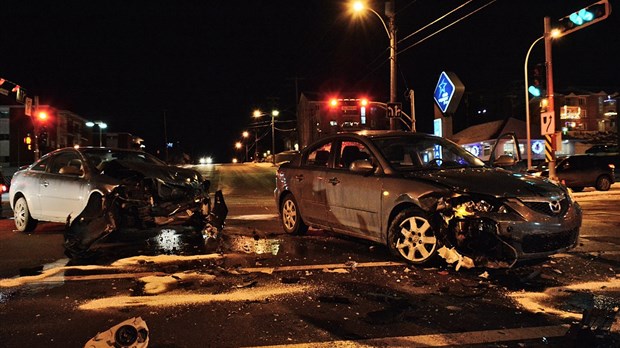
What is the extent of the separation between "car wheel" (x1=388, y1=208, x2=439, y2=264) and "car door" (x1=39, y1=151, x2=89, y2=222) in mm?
4823

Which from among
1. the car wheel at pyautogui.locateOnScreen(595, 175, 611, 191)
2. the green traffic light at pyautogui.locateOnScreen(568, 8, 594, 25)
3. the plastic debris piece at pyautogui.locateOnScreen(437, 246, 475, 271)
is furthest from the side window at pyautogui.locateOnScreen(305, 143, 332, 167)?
the car wheel at pyautogui.locateOnScreen(595, 175, 611, 191)

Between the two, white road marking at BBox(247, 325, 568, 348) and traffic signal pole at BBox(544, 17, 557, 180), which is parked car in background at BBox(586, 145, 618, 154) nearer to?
traffic signal pole at BBox(544, 17, 557, 180)

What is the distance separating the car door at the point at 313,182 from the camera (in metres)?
7.70

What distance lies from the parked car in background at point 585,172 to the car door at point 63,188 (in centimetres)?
1756

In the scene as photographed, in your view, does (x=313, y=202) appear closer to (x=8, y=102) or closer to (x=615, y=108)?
(x=8, y=102)

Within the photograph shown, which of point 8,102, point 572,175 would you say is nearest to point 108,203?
point 572,175

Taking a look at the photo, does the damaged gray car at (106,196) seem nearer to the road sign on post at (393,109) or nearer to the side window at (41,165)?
the side window at (41,165)

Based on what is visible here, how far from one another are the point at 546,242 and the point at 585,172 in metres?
16.6

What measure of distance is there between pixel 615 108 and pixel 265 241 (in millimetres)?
67921

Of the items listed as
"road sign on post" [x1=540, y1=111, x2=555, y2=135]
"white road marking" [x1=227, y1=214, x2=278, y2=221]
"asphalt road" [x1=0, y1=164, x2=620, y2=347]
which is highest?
"road sign on post" [x1=540, y1=111, x2=555, y2=135]

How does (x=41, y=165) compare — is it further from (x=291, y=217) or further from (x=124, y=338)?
(x=124, y=338)

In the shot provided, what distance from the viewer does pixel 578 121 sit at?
6312cm

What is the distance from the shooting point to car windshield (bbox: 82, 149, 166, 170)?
27.8 ft

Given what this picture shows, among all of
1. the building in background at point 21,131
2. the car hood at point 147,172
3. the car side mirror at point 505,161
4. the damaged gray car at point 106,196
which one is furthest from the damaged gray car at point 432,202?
the building in background at point 21,131
